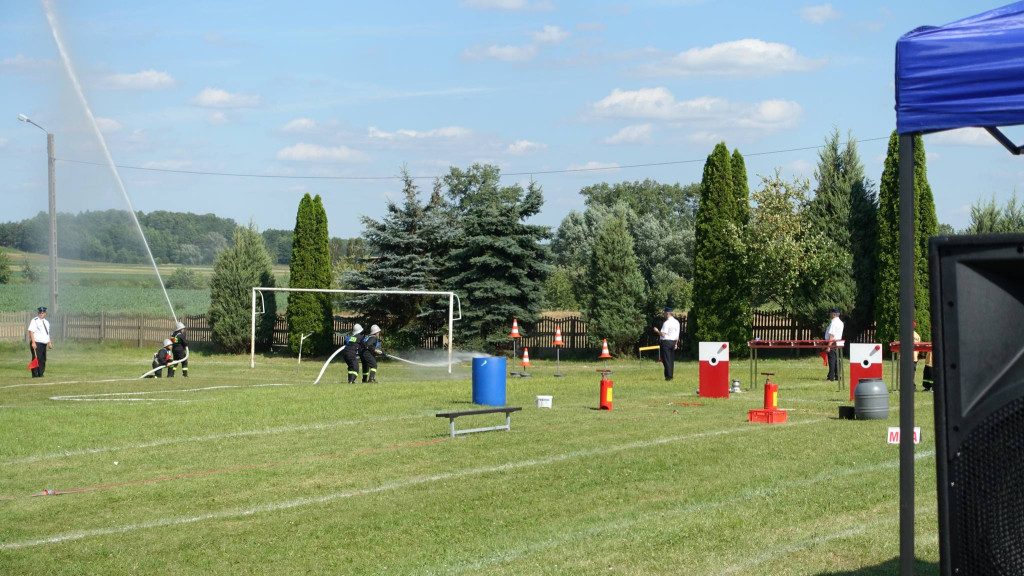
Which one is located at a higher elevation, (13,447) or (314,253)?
(314,253)

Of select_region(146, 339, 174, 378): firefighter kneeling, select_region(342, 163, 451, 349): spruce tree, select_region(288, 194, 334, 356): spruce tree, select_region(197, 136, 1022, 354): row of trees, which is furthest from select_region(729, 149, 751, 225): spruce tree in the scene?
select_region(146, 339, 174, 378): firefighter kneeling

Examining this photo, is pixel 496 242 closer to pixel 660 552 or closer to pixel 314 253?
pixel 314 253

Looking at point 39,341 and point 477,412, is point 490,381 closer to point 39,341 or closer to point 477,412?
point 477,412

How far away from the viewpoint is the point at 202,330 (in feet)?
141

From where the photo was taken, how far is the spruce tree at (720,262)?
33.9m

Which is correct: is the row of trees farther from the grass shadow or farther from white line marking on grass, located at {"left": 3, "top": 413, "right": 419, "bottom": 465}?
the grass shadow

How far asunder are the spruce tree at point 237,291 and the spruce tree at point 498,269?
7835 millimetres

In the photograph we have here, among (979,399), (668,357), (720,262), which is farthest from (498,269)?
(979,399)

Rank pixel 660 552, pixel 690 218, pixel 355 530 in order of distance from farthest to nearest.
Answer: pixel 690 218 → pixel 355 530 → pixel 660 552

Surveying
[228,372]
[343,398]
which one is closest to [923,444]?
[343,398]

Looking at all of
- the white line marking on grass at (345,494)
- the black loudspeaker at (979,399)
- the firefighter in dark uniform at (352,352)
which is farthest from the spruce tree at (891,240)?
the black loudspeaker at (979,399)

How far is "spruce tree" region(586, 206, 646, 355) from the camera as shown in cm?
3559

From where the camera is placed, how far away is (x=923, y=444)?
11633 millimetres

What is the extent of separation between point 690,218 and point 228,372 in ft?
226
